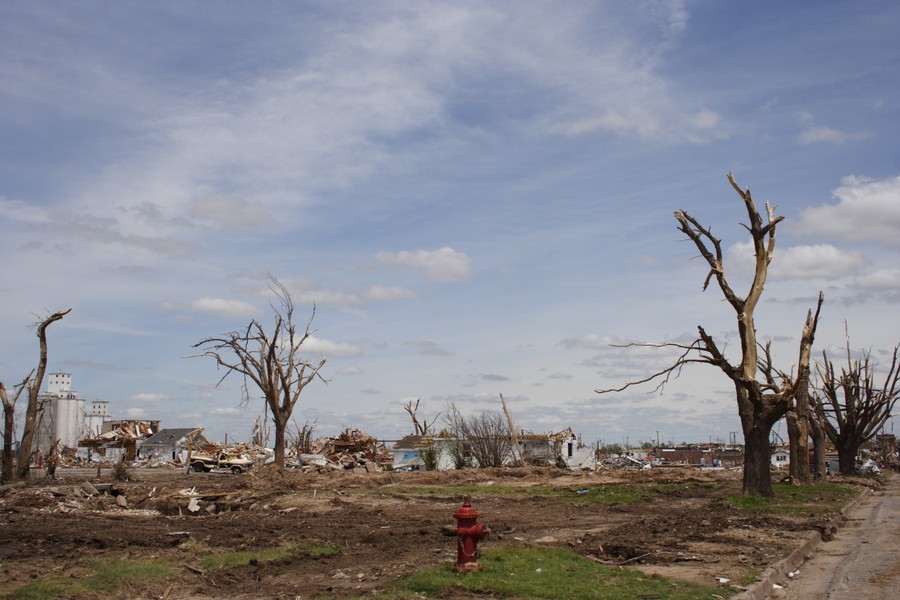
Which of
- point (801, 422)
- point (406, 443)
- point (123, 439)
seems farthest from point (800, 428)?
point (123, 439)

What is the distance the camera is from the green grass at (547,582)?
8.93 m

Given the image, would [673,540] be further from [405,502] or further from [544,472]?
[544,472]

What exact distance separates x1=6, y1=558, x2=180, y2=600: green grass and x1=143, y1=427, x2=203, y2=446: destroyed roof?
200 feet

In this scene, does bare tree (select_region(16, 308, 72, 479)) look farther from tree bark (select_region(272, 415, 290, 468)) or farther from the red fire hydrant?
the red fire hydrant

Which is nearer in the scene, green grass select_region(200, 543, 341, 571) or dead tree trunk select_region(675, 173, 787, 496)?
green grass select_region(200, 543, 341, 571)

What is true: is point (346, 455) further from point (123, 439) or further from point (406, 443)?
point (123, 439)

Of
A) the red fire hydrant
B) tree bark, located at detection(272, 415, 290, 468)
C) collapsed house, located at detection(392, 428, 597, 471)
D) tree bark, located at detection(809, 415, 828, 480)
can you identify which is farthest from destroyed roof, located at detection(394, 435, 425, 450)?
the red fire hydrant

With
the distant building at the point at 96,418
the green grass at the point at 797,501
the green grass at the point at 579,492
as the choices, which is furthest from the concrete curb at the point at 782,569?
the distant building at the point at 96,418

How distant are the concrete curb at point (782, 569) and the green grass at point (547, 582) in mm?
327

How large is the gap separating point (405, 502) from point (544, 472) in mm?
15067

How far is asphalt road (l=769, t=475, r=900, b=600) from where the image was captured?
31.8 feet

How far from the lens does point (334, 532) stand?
49.6 ft

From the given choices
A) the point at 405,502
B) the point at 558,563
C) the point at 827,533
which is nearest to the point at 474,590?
the point at 558,563

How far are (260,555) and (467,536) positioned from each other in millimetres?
4055
